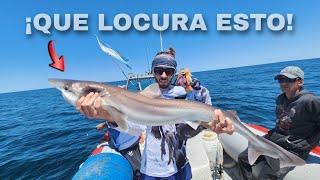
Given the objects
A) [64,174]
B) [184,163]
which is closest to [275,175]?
[184,163]

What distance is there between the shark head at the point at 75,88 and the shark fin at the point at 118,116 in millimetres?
227

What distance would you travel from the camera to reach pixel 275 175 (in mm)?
5109

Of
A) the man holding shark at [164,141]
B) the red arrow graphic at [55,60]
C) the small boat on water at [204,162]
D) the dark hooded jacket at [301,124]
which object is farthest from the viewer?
the dark hooded jacket at [301,124]

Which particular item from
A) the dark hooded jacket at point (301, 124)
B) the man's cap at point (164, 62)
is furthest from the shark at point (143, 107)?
the dark hooded jacket at point (301, 124)

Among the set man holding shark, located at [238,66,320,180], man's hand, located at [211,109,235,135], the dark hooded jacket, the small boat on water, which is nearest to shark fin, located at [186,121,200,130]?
man's hand, located at [211,109,235,135]

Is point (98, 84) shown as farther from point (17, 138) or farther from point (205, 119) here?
point (17, 138)

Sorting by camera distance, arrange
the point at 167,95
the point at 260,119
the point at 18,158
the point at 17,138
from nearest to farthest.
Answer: the point at 167,95, the point at 18,158, the point at 260,119, the point at 17,138

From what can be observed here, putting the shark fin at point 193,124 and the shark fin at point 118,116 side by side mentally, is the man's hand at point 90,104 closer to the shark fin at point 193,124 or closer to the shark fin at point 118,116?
the shark fin at point 118,116

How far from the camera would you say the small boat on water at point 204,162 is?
4046mm

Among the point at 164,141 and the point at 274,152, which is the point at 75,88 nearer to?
the point at 164,141

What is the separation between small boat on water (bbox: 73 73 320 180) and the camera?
4046 millimetres

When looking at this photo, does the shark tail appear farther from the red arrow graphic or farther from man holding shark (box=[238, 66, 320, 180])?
the red arrow graphic

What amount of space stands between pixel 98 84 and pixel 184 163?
4.58 ft

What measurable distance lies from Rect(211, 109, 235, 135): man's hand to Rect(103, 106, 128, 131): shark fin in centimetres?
93
